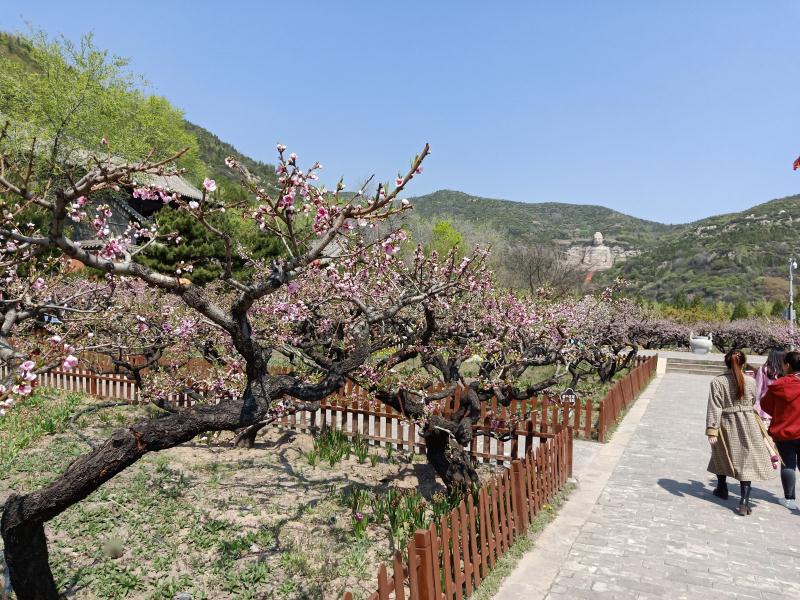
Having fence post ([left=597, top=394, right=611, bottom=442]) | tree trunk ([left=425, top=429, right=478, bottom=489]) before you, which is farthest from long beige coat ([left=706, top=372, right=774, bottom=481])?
fence post ([left=597, top=394, right=611, bottom=442])

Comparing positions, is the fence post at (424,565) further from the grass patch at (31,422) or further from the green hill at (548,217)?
the green hill at (548,217)

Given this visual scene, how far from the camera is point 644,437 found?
→ 10.7m

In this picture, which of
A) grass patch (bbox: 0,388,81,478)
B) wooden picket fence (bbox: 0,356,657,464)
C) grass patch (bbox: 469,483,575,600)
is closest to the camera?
grass patch (bbox: 469,483,575,600)

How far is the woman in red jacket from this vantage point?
20.4 feet

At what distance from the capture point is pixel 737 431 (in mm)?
6418

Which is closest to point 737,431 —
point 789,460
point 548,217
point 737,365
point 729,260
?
point 789,460

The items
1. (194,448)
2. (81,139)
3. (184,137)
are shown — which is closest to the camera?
(194,448)

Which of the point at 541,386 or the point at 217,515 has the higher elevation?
the point at 541,386

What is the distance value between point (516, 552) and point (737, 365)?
3547 millimetres

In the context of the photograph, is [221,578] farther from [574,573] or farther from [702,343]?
[702,343]

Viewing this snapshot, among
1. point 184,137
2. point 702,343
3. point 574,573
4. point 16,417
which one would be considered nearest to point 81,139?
point 184,137

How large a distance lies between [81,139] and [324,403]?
95.0 feet

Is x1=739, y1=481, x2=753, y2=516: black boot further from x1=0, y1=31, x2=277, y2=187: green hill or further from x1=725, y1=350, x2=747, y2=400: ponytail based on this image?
x1=0, y1=31, x2=277, y2=187: green hill

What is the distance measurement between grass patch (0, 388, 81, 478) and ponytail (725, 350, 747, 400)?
9578 millimetres
